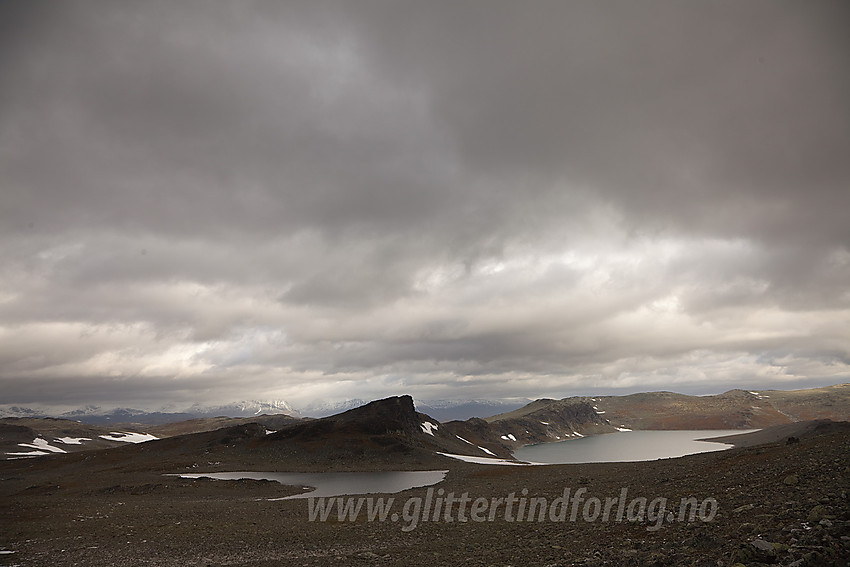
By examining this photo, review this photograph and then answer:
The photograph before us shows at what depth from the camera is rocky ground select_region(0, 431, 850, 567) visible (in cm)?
1420

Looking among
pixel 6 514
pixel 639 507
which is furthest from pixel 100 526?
pixel 639 507

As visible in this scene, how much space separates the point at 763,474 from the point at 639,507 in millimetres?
6714

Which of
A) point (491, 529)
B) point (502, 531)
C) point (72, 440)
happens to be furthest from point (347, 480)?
point (72, 440)

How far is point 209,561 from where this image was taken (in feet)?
74.0

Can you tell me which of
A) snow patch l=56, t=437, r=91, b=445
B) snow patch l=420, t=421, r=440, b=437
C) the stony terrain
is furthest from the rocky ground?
snow patch l=56, t=437, r=91, b=445

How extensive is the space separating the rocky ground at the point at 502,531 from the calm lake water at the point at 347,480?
12.1 m

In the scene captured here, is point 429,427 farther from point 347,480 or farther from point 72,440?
point 72,440

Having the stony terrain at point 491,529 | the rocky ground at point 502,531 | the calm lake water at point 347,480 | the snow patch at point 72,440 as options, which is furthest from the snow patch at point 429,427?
the snow patch at point 72,440

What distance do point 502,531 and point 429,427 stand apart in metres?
124

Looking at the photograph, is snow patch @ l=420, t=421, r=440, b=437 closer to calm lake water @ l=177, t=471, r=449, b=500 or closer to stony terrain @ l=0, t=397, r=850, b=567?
calm lake water @ l=177, t=471, r=449, b=500

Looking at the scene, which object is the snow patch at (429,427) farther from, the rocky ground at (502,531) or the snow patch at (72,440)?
the snow patch at (72,440)

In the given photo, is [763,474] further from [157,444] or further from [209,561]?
[157,444]

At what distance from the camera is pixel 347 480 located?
6962 cm

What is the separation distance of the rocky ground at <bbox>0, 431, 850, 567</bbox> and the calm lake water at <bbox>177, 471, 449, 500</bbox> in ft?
39.8
